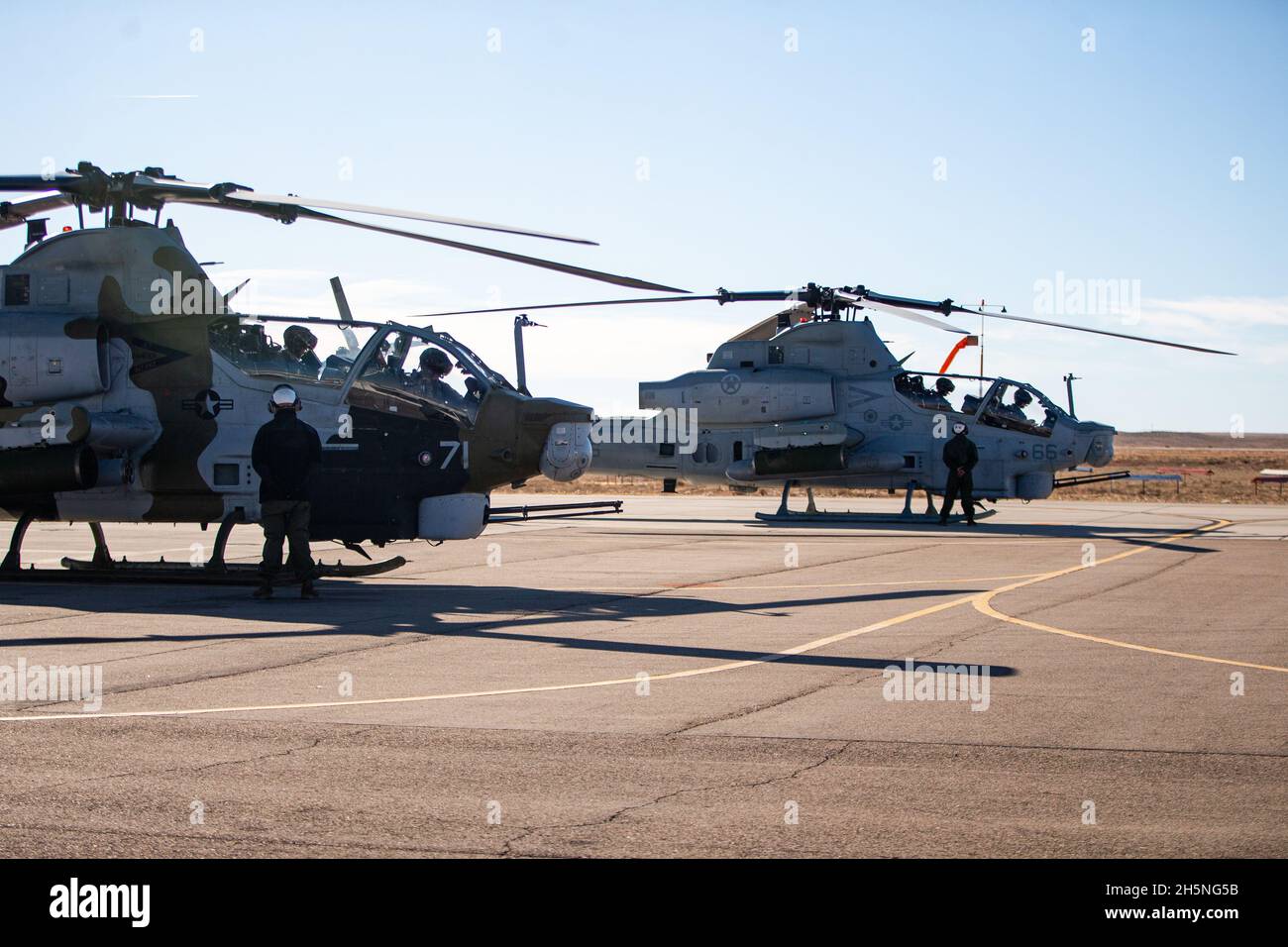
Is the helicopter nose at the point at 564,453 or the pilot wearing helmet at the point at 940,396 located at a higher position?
the pilot wearing helmet at the point at 940,396

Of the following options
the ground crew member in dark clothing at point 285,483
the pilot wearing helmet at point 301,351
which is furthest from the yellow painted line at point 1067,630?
the pilot wearing helmet at point 301,351

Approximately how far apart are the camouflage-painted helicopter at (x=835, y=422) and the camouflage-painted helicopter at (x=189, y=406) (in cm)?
1084

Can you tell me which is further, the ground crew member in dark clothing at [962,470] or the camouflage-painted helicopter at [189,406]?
the ground crew member in dark clothing at [962,470]

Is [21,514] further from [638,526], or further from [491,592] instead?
[638,526]

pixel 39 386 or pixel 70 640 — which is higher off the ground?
pixel 39 386

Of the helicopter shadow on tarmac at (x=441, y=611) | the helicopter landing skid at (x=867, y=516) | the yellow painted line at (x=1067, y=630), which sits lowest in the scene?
the yellow painted line at (x=1067, y=630)

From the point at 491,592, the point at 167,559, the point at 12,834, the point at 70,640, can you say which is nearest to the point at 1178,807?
the point at 12,834

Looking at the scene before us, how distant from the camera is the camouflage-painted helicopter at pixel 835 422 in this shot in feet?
88.7

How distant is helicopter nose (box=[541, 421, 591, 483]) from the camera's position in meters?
15.1

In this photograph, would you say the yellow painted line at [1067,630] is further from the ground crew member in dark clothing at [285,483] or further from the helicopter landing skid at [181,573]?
the ground crew member in dark clothing at [285,483]

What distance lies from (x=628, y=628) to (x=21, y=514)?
Result: 8185mm

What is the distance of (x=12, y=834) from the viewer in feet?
17.0

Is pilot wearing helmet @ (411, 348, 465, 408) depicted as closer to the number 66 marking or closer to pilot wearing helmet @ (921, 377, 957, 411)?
the number 66 marking

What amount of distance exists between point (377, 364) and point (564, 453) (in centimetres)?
231
